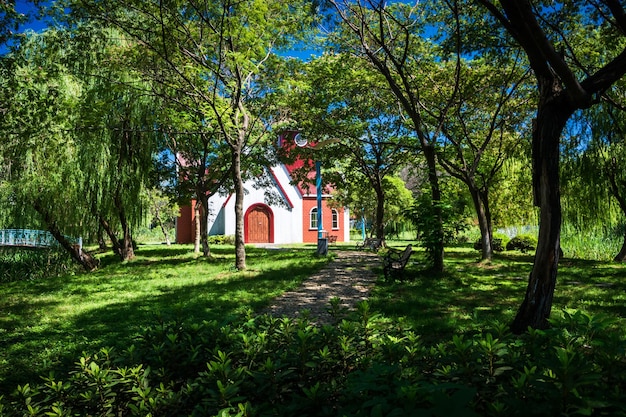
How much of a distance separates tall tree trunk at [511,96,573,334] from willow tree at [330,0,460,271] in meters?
5.92

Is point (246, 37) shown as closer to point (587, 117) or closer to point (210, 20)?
point (210, 20)

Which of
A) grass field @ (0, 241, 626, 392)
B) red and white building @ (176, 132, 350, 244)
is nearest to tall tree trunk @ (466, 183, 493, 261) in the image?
grass field @ (0, 241, 626, 392)

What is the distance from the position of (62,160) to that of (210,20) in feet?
26.4

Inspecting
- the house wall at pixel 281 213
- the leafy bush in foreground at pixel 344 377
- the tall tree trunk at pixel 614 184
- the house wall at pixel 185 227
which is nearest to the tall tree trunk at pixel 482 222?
the tall tree trunk at pixel 614 184

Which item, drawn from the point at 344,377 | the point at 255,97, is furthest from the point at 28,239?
the point at 344,377

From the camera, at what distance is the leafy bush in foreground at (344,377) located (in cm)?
162

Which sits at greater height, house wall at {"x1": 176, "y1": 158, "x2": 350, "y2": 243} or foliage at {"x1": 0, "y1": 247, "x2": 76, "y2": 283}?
house wall at {"x1": 176, "y1": 158, "x2": 350, "y2": 243}

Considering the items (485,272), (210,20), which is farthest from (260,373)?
(210,20)

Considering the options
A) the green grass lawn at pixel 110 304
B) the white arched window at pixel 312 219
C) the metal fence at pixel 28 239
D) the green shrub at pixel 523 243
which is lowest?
the green grass lawn at pixel 110 304

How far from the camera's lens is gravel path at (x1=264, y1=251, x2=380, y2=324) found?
7.73m

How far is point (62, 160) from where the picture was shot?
626 inches

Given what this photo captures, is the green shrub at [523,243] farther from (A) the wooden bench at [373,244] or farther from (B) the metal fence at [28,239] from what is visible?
(B) the metal fence at [28,239]

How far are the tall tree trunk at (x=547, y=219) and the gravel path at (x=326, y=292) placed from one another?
8.53 ft

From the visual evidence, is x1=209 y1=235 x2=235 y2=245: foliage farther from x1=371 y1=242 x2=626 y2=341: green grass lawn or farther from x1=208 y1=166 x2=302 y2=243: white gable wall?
x1=371 y1=242 x2=626 y2=341: green grass lawn
